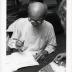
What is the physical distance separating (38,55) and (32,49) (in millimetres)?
72

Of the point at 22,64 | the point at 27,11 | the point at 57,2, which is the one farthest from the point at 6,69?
the point at 57,2

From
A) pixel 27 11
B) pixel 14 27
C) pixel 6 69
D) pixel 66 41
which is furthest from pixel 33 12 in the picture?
pixel 6 69

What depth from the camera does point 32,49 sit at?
248 cm

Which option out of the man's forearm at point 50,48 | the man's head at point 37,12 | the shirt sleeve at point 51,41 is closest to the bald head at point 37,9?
the man's head at point 37,12

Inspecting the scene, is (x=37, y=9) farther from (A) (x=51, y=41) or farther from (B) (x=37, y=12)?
(A) (x=51, y=41)

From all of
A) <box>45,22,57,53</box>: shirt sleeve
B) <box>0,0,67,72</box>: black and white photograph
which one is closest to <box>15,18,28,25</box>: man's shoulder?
<box>0,0,67,72</box>: black and white photograph

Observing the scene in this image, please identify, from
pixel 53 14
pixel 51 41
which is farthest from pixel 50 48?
pixel 53 14

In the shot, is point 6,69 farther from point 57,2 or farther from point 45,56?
point 57,2

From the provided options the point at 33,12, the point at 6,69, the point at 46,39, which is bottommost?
the point at 6,69

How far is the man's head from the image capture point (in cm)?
240

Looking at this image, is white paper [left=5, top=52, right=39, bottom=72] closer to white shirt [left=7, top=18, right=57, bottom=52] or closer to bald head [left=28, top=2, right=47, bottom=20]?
white shirt [left=7, top=18, right=57, bottom=52]

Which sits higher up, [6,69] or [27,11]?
[27,11]

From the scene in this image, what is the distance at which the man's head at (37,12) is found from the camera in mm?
2402

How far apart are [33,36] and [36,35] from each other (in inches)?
1.1
